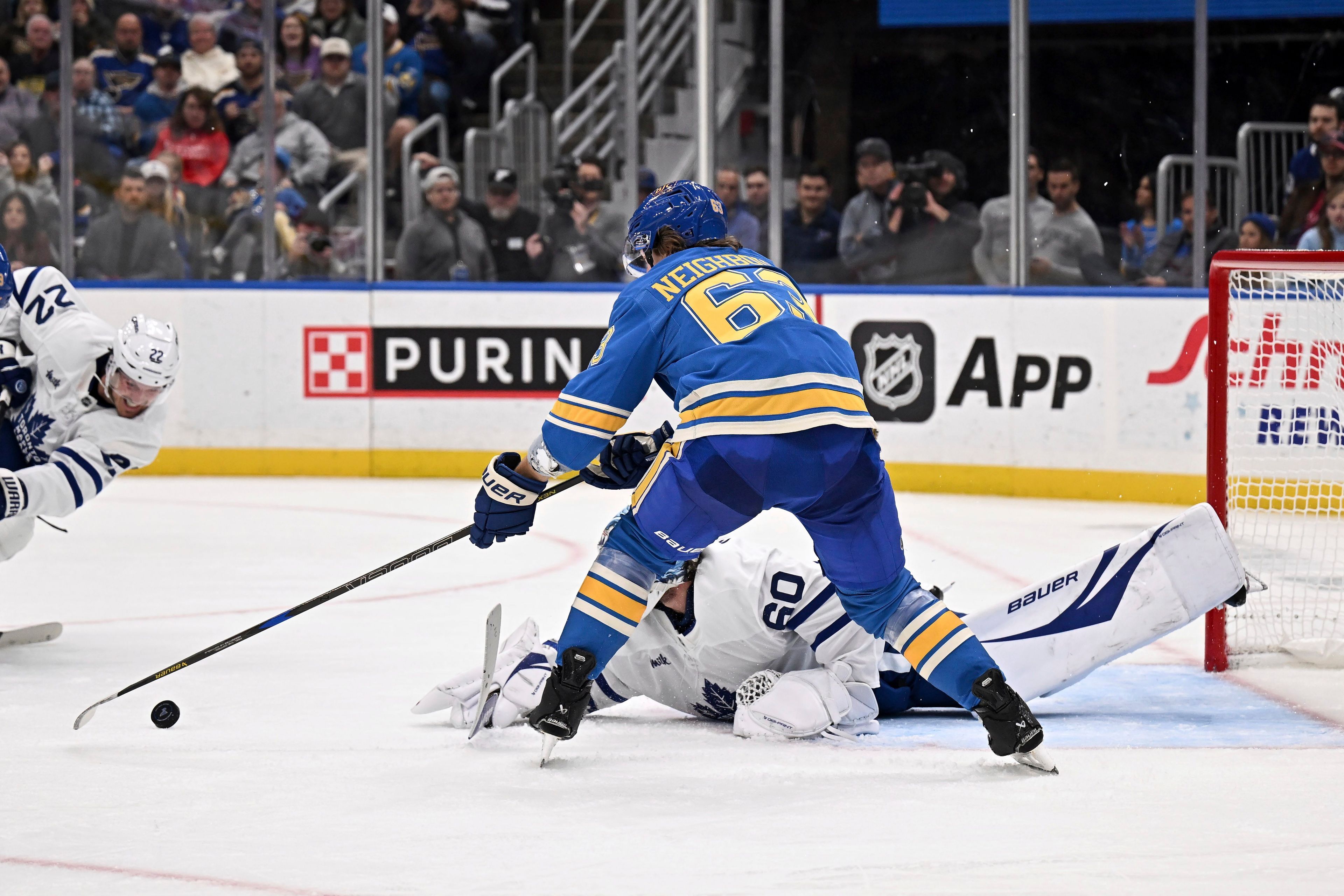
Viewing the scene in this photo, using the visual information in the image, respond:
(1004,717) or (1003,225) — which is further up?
(1003,225)

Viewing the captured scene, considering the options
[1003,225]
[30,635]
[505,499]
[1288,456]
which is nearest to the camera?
[505,499]

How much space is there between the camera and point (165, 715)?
11.5 feet

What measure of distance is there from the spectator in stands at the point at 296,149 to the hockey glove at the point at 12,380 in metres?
4.55

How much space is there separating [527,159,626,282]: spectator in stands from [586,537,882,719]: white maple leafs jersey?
17.7ft

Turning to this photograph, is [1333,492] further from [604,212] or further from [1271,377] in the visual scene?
[604,212]

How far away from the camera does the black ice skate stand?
3.02 metres

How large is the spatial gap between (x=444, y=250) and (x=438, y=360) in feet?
1.95

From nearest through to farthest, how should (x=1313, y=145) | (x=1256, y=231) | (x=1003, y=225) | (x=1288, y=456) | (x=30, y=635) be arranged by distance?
(x=30, y=635)
(x=1288, y=456)
(x=1256, y=231)
(x=1313, y=145)
(x=1003, y=225)

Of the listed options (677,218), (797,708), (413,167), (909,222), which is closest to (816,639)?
(797,708)

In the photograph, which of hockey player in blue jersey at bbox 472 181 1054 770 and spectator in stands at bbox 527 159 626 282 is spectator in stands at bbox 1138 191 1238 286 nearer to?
spectator in stands at bbox 527 159 626 282

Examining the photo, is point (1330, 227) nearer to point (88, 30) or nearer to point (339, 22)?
point (339, 22)

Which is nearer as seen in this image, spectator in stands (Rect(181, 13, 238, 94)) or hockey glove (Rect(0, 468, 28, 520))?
hockey glove (Rect(0, 468, 28, 520))

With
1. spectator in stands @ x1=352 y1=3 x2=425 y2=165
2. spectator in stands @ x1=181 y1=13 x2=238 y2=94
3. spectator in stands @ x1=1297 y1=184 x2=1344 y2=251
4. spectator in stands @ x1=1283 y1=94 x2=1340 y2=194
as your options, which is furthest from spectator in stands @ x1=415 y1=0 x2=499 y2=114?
spectator in stands @ x1=1297 y1=184 x2=1344 y2=251

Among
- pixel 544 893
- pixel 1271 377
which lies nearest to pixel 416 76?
pixel 1271 377
